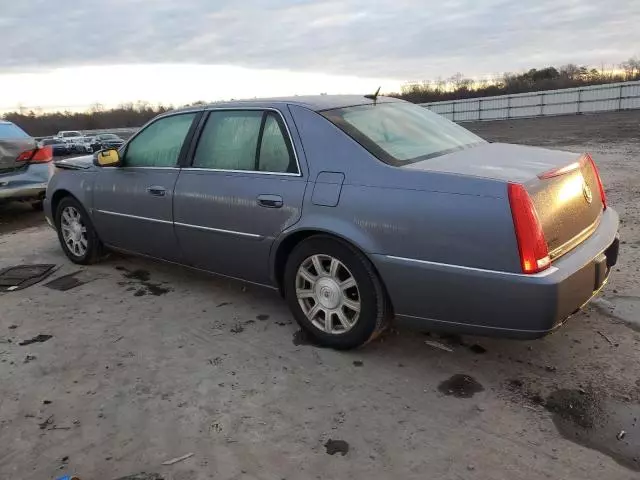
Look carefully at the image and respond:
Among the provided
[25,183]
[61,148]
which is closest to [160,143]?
[25,183]

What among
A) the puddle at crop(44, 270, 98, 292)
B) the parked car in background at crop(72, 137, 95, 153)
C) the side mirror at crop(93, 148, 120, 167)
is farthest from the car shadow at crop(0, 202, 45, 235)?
the parked car in background at crop(72, 137, 95, 153)

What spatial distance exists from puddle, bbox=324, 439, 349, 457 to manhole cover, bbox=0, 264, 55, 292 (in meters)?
3.68

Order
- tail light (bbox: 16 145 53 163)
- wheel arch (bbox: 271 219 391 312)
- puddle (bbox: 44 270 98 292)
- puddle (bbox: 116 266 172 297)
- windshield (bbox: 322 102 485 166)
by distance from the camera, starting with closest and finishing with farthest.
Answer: wheel arch (bbox: 271 219 391 312), windshield (bbox: 322 102 485 166), puddle (bbox: 116 266 172 297), puddle (bbox: 44 270 98 292), tail light (bbox: 16 145 53 163)

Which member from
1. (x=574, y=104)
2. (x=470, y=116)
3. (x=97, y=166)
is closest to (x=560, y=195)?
(x=97, y=166)

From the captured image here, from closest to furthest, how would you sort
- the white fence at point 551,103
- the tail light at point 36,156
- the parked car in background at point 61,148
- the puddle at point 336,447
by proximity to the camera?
the puddle at point 336,447 < the tail light at point 36,156 < the white fence at point 551,103 < the parked car in background at point 61,148

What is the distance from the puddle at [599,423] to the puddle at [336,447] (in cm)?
103

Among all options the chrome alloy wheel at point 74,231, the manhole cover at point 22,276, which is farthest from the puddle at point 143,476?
the chrome alloy wheel at point 74,231

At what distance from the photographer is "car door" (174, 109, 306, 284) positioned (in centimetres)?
353

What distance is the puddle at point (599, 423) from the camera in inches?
96.1

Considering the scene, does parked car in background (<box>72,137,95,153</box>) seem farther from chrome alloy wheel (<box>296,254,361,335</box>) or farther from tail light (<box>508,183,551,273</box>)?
tail light (<box>508,183,551,273</box>)

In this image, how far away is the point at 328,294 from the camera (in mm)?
3408

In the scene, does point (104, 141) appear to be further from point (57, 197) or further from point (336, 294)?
point (336, 294)

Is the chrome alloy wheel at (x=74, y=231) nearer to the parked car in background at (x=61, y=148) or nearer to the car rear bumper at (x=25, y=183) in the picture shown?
the car rear bumper at (x=25, y=183)

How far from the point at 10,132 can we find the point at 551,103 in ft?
110
